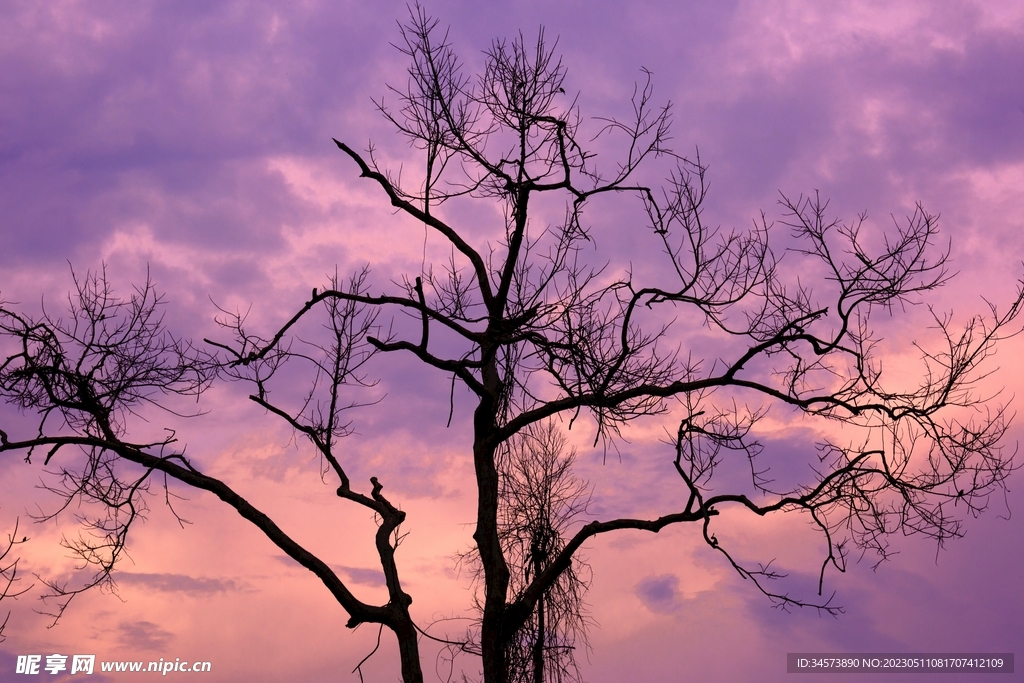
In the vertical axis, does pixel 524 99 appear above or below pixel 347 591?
above

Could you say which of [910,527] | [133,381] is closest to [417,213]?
[133,381]

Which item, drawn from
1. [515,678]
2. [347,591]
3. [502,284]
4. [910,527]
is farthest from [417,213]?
[910,527]

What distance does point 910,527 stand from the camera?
27.0ft

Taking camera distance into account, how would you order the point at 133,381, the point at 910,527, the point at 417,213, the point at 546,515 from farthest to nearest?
1. the point at 546,515
2. the point at 417,213
3. the point at 133,381
4. the point at 910,527

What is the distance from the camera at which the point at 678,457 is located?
8359mm

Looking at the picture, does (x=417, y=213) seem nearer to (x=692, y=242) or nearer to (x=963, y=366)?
(x=692, y=242)

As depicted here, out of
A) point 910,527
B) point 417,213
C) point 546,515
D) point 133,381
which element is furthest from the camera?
point 546,515

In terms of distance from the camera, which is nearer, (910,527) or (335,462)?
(910,527)

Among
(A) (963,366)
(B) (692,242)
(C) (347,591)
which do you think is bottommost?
(C) (347,591)

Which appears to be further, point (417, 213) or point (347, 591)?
point (417, 213)

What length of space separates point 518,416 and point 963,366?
4.39 metres

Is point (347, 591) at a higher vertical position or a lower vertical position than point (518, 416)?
lower

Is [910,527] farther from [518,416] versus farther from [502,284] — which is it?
[502,284]

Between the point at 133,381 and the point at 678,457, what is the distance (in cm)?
561
